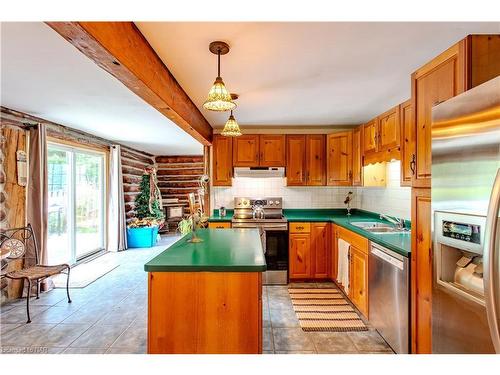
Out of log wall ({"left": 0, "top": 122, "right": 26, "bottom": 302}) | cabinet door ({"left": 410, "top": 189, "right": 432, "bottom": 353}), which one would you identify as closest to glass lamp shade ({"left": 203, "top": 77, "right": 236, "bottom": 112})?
cabinet door ({"left": 410, "top": 189, "right": 432, "bottom": 353})

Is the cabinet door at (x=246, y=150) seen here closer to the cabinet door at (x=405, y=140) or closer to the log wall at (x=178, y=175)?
the cabinet door at (x=405, y=140)

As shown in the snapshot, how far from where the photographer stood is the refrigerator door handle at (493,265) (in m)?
0.91

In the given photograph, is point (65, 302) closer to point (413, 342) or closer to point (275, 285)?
point (275, 285)

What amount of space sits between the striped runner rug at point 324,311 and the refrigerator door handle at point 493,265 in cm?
183

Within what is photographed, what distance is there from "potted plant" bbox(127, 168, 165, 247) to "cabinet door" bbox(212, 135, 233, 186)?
105 inches

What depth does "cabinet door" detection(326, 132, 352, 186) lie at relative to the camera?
3916 millimetres

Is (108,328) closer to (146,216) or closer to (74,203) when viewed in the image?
(74,203)

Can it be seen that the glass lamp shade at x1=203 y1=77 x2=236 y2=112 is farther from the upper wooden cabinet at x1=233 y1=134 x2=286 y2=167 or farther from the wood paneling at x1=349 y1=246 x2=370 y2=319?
the upper wooden cabinet at x1=233 y1=134 x2=286 y2=167

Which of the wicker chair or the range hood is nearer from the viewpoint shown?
the wicker chair

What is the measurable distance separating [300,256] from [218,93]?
2.65 m

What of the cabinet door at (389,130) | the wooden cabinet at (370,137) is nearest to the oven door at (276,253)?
the wooden cabinet at (370,137)

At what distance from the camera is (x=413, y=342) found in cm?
188

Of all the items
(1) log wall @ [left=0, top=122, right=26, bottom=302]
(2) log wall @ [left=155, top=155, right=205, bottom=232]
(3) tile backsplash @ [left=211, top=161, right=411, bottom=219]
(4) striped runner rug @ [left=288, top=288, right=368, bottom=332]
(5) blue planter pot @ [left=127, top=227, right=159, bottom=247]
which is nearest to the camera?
(4) striped runner rug @ [left=288, top=288, right=368, bottom=332]

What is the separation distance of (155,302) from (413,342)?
1.78 metres
